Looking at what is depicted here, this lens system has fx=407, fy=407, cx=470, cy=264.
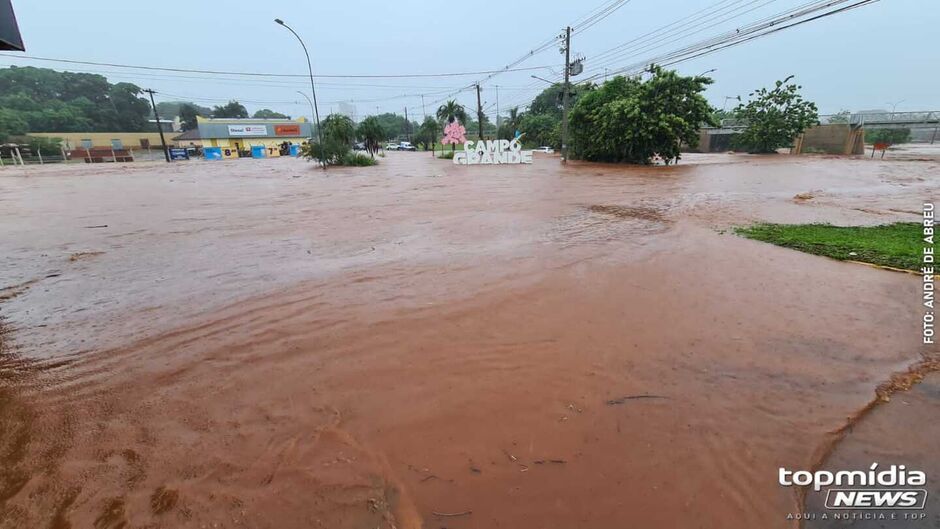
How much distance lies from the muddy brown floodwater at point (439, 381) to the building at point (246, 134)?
60.1 metres

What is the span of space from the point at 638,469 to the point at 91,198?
67.2ft

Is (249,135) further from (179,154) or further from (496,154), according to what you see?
(496,154)

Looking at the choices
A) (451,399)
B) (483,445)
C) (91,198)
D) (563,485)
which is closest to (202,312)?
(451,399)

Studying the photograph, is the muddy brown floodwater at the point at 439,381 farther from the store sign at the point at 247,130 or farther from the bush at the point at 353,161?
the store sign at the point at 247,130

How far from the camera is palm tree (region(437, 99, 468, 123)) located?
5078 centimetres

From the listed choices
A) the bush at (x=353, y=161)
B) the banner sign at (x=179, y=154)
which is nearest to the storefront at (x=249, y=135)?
the banner sign at (x=179, y=154)

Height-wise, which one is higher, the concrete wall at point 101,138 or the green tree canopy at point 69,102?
the green tree canopy at point 69,102

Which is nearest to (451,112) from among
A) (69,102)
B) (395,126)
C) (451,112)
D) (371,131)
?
(451,112)

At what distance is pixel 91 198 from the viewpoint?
15445mm

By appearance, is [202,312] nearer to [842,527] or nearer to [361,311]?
[361,311]

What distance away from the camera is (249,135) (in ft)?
199

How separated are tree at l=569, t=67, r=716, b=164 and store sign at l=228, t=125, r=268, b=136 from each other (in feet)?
170

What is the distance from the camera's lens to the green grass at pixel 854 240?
5945mm

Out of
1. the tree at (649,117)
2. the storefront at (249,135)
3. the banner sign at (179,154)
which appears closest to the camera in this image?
the tree at (649,117)
